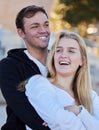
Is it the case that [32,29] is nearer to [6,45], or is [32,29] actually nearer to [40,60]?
[40,60]

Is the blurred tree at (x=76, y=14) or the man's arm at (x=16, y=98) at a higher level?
the man's arm at (x=16, y=98)

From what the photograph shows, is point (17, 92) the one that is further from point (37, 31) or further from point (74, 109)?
point (37, 31)

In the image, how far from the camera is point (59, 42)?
9.53ft

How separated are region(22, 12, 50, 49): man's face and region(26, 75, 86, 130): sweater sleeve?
0.53 m

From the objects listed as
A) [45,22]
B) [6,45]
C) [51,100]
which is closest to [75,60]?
[51,100]

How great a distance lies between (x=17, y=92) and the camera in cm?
293

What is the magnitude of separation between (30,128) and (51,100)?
27 centimetres

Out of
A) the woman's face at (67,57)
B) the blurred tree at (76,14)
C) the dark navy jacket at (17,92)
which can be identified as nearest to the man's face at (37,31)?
the dark navy jacket at (17,92)

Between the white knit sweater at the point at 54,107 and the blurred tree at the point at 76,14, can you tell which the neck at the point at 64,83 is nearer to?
the white knit sweater at the point at 54,107

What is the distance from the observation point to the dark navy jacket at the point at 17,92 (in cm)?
282

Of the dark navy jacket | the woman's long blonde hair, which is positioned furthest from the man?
the woman's long blonde hair

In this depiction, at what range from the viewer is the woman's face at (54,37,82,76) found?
2.83 m

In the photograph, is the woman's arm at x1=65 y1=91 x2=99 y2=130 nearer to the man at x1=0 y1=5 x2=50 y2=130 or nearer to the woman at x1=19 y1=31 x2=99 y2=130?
the woman at x1=19 y1=31 x2=99 y2=130

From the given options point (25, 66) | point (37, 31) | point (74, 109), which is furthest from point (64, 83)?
point (37, 31)
